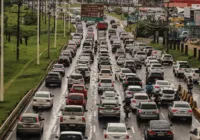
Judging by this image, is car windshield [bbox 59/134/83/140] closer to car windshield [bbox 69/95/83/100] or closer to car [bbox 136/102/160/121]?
car [bbox 136/102/160/121]

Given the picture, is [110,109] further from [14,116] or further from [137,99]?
[14,116]

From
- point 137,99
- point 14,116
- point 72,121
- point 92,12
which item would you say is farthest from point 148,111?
point 92,12

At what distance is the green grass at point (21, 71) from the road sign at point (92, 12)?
712 cm

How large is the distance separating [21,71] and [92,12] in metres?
50.3

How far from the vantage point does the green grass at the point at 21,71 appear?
175ft

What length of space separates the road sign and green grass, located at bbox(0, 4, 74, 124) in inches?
280

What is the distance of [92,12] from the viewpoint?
126m

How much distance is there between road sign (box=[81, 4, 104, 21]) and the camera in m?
125

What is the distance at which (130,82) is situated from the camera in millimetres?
61062

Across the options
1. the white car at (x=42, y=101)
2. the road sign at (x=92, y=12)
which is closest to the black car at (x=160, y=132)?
the white car at (x=42, y=101)

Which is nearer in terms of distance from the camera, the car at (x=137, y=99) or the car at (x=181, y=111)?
the car at (x=181, y=111)

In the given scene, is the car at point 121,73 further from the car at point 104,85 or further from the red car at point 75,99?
the red car at point 75,99

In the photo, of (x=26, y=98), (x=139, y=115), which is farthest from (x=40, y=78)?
(x=139, y=115)

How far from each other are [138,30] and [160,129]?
112 meters
